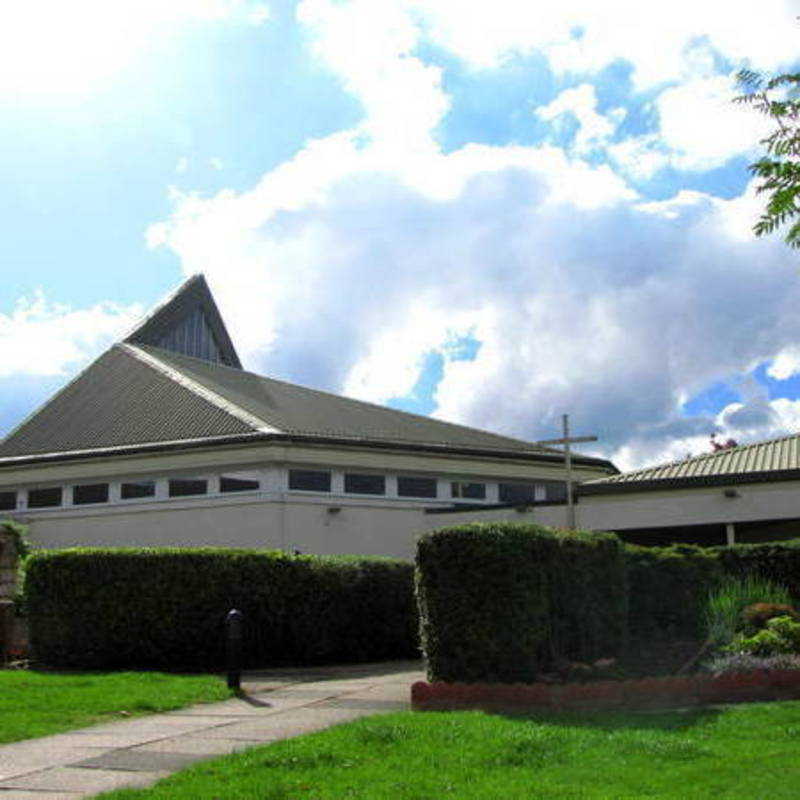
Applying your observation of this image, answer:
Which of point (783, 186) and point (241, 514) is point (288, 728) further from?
point (241, 514)

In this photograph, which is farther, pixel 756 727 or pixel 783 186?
pixel 756 727

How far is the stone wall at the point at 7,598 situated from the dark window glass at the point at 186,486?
954 centimetres

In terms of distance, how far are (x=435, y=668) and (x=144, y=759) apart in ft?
12.4

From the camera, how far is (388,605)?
17.9 metres

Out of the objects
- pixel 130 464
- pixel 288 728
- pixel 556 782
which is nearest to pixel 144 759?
pixel 288 728

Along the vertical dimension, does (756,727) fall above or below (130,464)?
below

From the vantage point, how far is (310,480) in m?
28.6

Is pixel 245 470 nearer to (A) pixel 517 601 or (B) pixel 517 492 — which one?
(B) pixel 517 492

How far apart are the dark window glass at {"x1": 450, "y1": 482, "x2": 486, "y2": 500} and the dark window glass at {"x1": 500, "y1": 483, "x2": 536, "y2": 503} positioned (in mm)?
701

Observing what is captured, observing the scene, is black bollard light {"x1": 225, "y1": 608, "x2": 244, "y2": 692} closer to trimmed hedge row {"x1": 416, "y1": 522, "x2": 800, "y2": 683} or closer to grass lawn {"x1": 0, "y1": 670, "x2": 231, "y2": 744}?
grass lawn {"x1": 0, "y1": 670, "x2": 231, "y2": 744}

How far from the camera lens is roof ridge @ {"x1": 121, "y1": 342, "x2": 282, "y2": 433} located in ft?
96.2

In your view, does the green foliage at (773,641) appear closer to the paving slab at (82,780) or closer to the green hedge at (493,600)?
the green hedge at (493,600)

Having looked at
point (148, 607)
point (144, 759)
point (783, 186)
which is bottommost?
point (144, 759)

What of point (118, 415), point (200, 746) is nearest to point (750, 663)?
point (200, 746)
